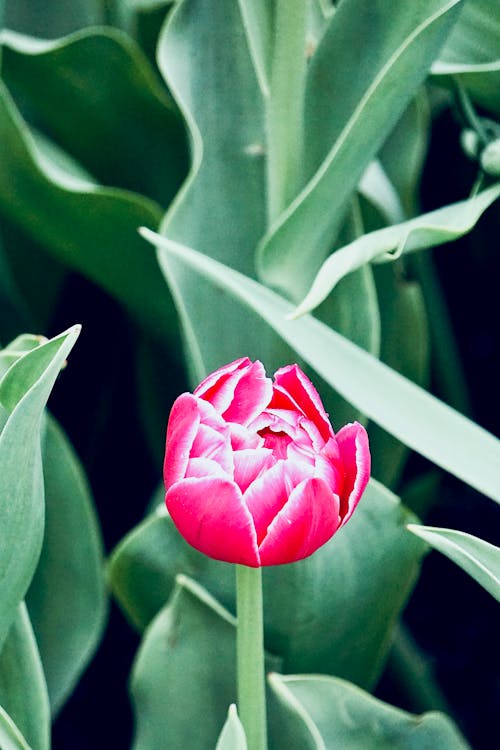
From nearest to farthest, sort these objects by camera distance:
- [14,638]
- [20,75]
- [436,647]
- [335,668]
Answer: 1. [14,638]
2. [335,668]
3. [20,75]
4. [436,647]

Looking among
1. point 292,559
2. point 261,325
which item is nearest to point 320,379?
point 261,325

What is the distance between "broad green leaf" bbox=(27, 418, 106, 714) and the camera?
2.05 feet

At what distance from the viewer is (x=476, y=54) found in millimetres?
669

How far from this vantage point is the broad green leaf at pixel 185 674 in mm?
560

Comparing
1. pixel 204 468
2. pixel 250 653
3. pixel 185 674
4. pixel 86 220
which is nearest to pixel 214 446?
pixel 204 468

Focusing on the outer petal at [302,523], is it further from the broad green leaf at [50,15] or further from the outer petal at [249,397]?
the broad green leaf at [50,15]

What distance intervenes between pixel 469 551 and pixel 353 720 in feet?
0.54

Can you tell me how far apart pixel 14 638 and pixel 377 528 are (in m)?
0.19

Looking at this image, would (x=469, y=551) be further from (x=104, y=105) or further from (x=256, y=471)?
(x=104, y=105)

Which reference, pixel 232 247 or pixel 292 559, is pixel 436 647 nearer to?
pixel 232 247

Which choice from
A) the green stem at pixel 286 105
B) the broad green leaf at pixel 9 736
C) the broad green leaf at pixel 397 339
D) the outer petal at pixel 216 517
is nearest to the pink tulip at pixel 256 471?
the outer petal at pixel 216 517

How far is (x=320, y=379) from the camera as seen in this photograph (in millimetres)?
658

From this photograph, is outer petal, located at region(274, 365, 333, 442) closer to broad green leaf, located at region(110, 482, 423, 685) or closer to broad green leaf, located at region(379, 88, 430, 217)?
broad green leaf, located at region(110, 482, 423, 685)

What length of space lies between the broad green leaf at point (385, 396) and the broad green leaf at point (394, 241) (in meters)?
0.02
